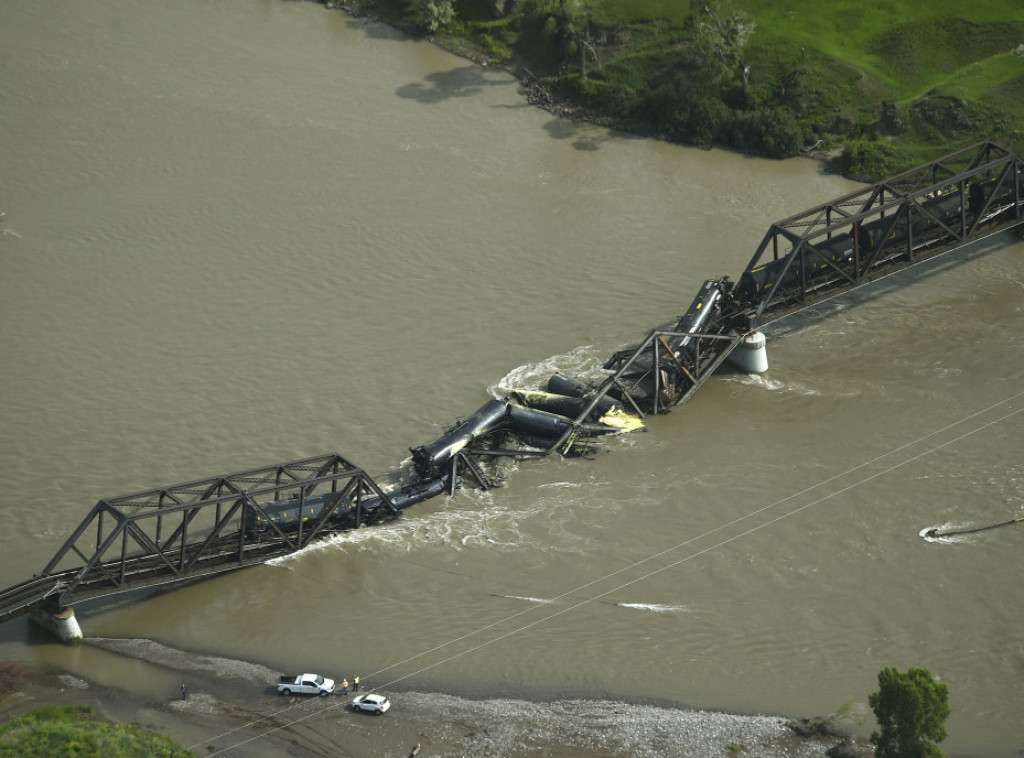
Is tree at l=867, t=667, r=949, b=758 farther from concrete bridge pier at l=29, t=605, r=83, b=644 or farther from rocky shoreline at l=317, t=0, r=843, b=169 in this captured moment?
rocky shoreline at l=317, t=0, r=843, b=169

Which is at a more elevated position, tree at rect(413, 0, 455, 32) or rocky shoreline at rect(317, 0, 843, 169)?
tree at rect(413, 0, 455, 32)

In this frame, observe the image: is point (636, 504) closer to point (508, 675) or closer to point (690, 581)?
point (690, 581)

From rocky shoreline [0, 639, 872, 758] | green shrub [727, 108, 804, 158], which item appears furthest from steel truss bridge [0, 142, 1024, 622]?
green shrub [727, 108, 804, 158]

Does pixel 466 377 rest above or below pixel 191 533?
above

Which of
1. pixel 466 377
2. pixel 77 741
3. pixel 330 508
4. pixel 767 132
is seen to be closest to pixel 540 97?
pixel 767 132

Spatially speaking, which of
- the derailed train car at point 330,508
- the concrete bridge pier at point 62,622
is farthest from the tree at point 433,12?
the concrete bridge pier at point 62,622

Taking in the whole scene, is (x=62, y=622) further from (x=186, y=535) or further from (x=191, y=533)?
(x=191, y=533)
